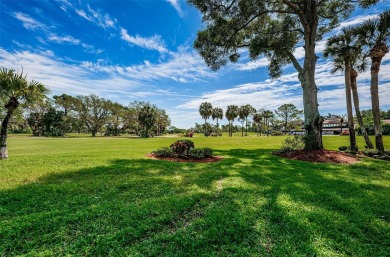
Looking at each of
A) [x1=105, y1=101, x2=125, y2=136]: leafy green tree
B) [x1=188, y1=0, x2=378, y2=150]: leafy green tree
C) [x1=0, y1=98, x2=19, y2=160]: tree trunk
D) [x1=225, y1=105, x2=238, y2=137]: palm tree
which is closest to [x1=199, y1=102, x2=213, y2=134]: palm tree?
[x1=225, y1=105, x2=238, y2=137]: palm tree

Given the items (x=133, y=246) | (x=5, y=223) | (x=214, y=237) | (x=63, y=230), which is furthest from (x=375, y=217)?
(x=5, y=223)

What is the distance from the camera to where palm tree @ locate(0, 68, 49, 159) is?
8.81 metres

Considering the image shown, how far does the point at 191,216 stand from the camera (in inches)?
147

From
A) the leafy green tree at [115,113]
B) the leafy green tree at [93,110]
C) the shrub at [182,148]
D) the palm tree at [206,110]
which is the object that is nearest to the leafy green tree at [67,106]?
the leafy green tree at [93,110]

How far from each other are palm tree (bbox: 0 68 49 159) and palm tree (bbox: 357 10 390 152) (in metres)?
20.9

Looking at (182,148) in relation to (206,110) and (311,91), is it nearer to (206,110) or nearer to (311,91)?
(311,91)

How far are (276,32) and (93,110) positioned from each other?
59169mm

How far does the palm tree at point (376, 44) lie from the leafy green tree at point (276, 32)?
148 cm

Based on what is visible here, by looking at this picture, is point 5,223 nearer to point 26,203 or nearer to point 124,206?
point 26,203

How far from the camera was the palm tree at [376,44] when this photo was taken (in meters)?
11.2

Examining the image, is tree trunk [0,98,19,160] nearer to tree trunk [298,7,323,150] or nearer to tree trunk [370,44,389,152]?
tree trunk [298,7,323,150]

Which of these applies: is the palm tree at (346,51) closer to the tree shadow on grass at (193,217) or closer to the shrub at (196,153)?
the tree shadow on grass at (193,217)

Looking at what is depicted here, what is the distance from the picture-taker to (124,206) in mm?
4051

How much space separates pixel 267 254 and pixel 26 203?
5.33 meters
